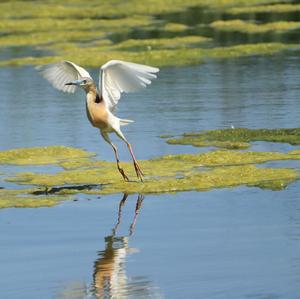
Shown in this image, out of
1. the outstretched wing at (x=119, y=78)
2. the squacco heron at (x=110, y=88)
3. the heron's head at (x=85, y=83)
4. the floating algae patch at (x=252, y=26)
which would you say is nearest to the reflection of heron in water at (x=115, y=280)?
the squacco heron at (x=110, y=88)

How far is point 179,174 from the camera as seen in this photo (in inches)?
619

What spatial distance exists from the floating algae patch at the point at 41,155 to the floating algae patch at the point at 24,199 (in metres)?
2.10

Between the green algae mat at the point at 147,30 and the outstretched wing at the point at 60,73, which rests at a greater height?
the outstretched wing at the point at 60,73

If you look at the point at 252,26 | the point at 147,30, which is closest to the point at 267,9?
the point at 252,26

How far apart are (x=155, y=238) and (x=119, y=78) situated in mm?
3982

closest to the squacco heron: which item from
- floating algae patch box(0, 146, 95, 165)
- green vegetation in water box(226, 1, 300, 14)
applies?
floating algae patch box(0, 146, 95, 165)

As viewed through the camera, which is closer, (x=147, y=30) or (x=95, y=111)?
(x=95, y=111)

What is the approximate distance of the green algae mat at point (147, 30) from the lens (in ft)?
103

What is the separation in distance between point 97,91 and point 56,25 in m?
27.5

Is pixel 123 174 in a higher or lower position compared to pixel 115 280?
lower

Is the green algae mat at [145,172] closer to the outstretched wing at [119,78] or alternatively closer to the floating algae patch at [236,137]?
the floating algae patch at [236,137]

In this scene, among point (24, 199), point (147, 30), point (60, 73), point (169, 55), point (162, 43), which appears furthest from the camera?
point (147, 30)

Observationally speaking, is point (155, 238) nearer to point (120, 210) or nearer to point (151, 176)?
point (120, 210)

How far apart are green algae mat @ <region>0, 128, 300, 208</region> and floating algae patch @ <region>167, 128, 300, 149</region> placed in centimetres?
2
